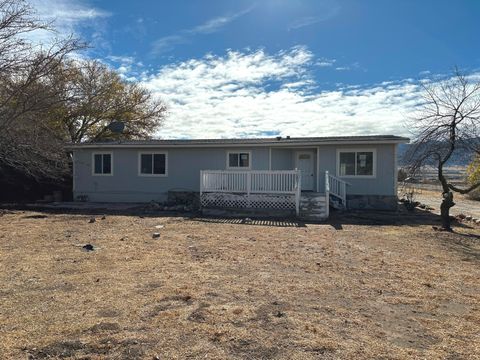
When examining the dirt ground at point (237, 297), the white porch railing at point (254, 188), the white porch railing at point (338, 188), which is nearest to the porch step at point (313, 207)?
the white porch railing at point (254, 188)

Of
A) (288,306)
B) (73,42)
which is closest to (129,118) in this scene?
(73,42)

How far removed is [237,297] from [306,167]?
1325 centimetres

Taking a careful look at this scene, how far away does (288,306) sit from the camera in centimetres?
475

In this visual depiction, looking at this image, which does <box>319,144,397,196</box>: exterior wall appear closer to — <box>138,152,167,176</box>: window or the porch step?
the porch step

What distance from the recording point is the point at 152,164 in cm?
1866

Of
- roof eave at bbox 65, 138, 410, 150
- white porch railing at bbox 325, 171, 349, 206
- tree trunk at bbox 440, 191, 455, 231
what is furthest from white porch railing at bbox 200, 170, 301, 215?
tree trunk at bbox 440, 191, 455, 231

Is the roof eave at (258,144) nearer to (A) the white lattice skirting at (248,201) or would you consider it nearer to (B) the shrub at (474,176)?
(A) the white lattice skirting at (248,201)

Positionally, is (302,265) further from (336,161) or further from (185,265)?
(336,161)

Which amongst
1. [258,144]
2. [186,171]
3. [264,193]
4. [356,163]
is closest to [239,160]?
[258,144]

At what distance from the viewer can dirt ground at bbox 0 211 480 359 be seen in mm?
3654

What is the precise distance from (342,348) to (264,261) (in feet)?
12.0

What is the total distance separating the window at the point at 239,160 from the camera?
700 inches

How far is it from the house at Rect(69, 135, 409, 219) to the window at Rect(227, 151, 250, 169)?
0.09ft

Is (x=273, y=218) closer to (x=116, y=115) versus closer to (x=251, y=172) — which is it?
(x=251, y=172)
